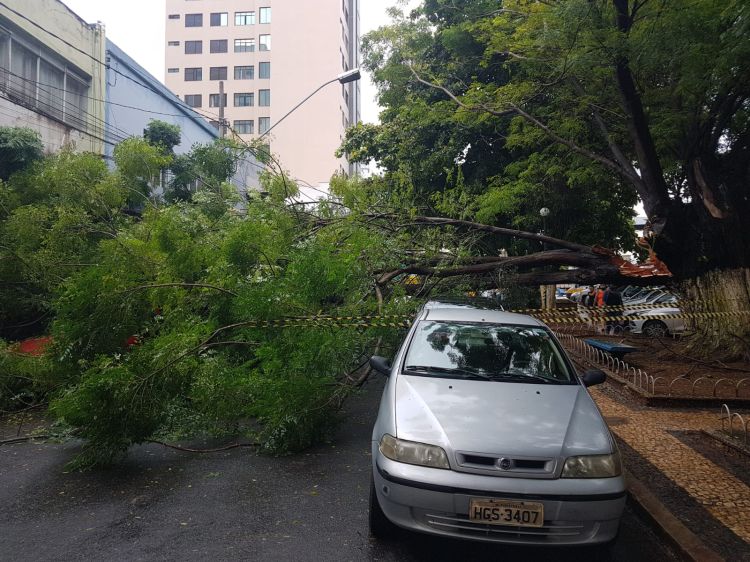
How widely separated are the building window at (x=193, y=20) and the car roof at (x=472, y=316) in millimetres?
56695

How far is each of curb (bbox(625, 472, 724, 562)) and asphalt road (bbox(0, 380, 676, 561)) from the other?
11 centimetres

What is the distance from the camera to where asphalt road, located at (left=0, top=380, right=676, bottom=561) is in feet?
13.3

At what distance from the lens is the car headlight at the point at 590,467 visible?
370cm

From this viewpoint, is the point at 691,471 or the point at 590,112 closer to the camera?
the point at 691,471

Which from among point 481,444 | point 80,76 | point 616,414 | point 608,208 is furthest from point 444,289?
point 80,76

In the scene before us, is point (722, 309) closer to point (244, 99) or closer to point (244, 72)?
point (244, 99)

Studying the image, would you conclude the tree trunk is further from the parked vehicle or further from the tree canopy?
the parked vehicle

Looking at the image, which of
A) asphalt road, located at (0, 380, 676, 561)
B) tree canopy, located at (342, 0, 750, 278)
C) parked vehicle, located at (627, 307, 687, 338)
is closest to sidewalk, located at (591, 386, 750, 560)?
asphalt road, located at (0, 380, 676, 561)

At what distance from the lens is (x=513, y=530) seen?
3.54 metres

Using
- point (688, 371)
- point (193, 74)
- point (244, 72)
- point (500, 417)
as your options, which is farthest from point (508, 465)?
point (193, 74)

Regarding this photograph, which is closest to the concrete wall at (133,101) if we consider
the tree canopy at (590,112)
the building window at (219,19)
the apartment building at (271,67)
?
the tree canopy at (590,112)

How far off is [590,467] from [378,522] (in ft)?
4.83

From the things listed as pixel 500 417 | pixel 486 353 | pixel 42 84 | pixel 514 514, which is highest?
pixel 42 84

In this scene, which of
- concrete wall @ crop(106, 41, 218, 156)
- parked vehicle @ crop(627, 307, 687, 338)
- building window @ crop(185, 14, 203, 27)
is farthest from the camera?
building window @ crop(185, 14, 203, 27)
